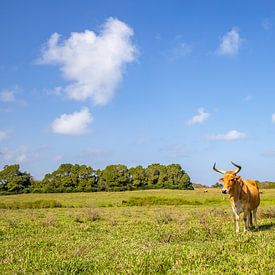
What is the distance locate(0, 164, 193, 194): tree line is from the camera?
86.1m

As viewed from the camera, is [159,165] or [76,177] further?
[159,165]

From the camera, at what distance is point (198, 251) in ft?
34.1

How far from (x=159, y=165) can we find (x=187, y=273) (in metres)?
92.1

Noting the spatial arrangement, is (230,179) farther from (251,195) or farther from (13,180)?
(13,180)

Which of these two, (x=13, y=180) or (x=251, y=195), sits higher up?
(x=13, y=180)

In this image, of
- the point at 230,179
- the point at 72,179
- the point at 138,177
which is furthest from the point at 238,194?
the point at 138,177

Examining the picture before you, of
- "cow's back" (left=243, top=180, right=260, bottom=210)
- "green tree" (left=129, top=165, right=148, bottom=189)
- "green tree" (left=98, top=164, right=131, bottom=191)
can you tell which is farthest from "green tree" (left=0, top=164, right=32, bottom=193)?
"cow's back" (left=243, top=180, right=260, bottom=210)

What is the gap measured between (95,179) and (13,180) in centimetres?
1837

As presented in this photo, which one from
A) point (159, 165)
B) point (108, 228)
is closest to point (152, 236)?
point (108, 228)

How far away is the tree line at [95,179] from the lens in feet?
282

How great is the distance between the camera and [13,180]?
85.9 meters

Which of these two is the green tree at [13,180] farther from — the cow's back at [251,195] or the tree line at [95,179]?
the cow's back at [251,195]

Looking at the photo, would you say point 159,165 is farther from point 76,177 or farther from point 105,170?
point 76,177

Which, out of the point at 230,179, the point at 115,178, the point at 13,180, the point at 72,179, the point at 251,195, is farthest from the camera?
the point at 115,178
